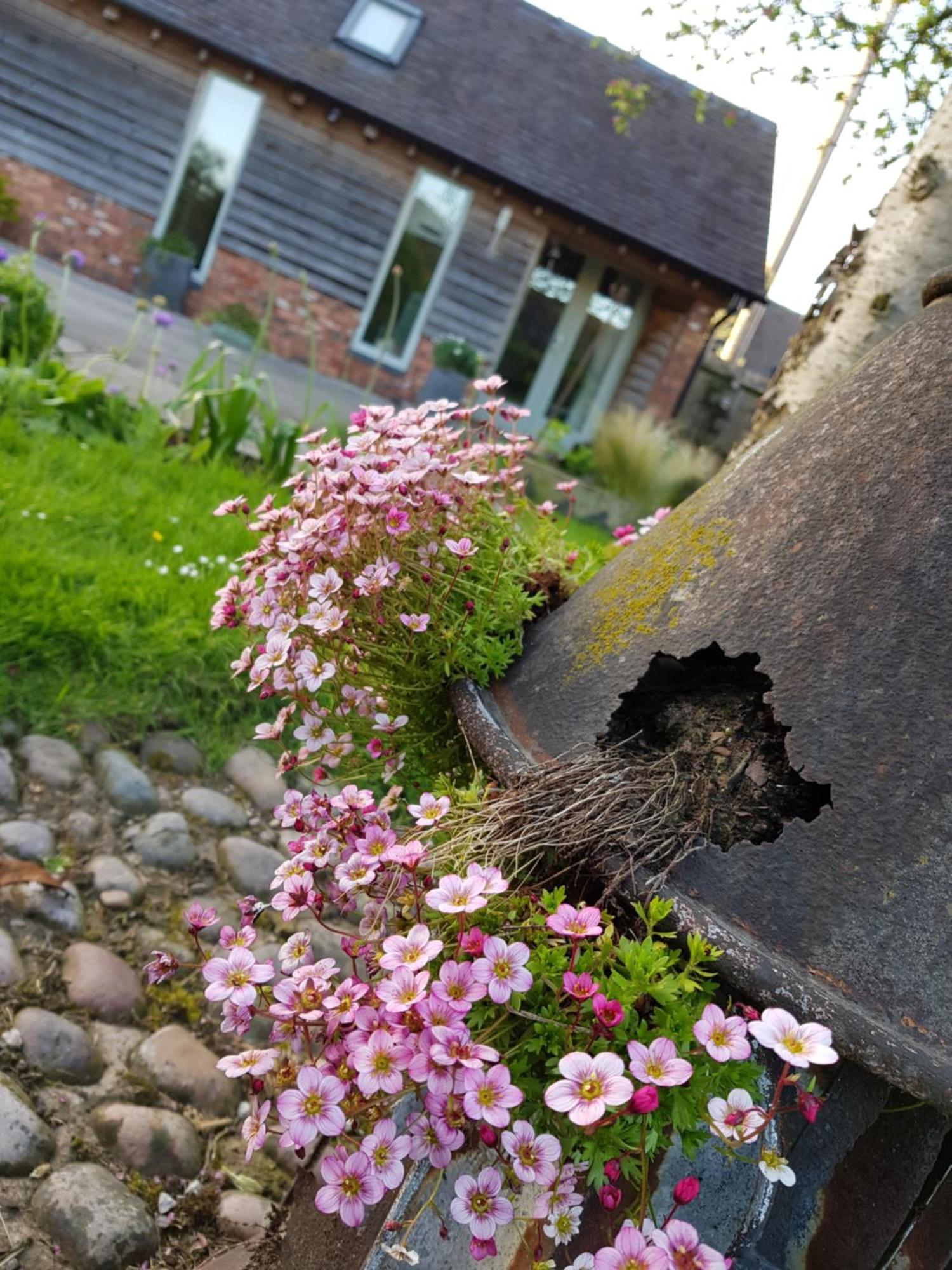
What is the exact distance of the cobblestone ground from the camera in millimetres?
1734

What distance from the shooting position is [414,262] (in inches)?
574

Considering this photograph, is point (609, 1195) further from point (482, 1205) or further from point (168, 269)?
point (168, 269)

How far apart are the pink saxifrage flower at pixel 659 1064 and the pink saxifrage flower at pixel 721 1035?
0.03 m

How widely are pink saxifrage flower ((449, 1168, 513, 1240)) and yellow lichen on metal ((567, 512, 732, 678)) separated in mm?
770

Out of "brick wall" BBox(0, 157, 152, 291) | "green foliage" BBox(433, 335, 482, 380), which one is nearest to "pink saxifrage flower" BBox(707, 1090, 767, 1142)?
"green foliage" BBox(433, 335, 482, 380)

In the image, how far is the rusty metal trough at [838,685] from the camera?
4.14ft

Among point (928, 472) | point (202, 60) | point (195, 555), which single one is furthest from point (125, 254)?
point (928, 472)

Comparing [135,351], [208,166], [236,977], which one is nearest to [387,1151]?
[236,977]

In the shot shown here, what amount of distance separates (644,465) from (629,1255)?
9.46 meters

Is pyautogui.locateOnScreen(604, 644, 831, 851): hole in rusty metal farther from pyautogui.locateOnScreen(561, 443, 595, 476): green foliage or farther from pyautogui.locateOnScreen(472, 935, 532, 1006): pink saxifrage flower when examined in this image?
pyautogui.locateOnScreen(561, 443, 595, 476): green foliage

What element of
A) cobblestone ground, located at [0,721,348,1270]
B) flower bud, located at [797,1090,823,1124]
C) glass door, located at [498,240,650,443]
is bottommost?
cobblestone ground, located at [0,721,348,1270]

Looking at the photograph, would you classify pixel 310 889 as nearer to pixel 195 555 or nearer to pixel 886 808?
pixel 886 808

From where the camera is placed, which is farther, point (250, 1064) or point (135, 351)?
point (135, 351)

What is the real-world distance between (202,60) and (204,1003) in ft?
46.8
